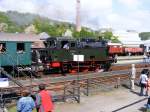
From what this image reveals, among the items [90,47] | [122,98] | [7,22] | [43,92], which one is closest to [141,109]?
[122,98]

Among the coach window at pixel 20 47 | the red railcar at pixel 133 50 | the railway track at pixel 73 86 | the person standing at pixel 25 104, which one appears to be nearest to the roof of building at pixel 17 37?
the coach window at pixel 20 47

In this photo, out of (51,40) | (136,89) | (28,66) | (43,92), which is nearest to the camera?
(43,92)

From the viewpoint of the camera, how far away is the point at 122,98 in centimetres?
1870

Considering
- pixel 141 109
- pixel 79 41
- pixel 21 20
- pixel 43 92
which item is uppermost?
pixel 21 20

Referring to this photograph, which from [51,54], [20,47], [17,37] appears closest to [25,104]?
[20,47]

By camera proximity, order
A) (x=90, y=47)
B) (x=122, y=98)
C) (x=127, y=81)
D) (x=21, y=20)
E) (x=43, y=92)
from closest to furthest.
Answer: (x=43, y=92), (x=122, y=98), (x=127, y=81), (x=90, y=47), (x=21, y=20)

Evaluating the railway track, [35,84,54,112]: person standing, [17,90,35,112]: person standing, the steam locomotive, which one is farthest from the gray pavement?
[17,90,35,112]: person standing

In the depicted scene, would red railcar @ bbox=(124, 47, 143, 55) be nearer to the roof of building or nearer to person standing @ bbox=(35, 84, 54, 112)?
the roof of building

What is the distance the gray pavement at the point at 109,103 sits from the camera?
1565 cm

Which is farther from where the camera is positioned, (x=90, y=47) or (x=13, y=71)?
(x=90, y=47)

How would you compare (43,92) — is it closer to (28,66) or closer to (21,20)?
(28,66)

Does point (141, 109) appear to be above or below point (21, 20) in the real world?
below

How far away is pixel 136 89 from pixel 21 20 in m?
89.5

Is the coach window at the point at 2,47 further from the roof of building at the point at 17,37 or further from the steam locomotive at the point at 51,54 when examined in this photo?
the roof of building at the point at 17,37
